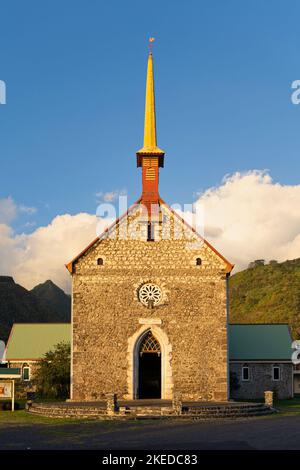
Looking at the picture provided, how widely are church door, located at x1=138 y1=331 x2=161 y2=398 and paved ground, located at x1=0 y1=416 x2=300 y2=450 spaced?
25.7 feet

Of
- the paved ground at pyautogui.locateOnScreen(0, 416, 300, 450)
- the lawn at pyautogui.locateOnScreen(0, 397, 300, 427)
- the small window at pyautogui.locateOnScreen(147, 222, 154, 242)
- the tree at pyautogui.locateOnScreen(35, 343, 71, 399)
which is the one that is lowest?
the paved ground at pyautogui.locateOnScreen(0, 416, 300, 450)

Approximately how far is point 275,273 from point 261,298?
12.6 meters

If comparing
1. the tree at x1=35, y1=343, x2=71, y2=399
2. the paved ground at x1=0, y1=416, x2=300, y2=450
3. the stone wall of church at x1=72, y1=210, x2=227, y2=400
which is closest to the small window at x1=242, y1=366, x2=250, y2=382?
the stone wall of church at x1=72, y1=210, x2=227, y2=400

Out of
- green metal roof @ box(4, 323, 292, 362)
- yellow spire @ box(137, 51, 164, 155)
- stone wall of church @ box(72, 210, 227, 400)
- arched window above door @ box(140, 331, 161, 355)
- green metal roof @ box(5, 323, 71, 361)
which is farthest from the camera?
green metal roof @ box(5, 323, 71, 361)

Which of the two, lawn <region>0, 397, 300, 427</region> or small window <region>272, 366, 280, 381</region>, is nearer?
lawn <region>0, 397, 300, 427</region>

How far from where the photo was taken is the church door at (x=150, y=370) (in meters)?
36.1

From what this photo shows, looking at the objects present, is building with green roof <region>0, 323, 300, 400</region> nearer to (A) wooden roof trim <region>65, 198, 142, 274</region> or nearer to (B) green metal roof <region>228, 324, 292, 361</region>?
(B) green metal roof <region>228, 324, 292, 361</region>

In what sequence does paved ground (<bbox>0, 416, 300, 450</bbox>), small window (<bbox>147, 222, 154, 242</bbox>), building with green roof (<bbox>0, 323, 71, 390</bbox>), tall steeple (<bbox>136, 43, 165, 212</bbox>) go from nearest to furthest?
paved ground (<bbox>0, 416, 300, 450</bbox>), small window (<bbox>147, 222, 154, 242</bbox>), tall steeple (<bbox>136, 43, 165, 212</bbox>), building with green roof (<bbox>0, 323, 71, 390</bbox>)

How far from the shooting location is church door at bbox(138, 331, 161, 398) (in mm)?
36062

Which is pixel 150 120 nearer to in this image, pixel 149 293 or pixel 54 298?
pixel 149 293

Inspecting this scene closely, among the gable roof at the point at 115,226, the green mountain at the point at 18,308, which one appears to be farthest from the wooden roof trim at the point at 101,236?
the green mountain at the point at 18,308

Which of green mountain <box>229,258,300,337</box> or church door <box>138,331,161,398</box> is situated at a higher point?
green mountain <box>229,258,300,337</box>

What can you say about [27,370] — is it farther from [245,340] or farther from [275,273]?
[275,273]

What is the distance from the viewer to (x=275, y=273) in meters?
106
